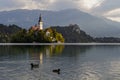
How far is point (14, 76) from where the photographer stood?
4797 cm

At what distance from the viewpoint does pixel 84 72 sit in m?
53.7

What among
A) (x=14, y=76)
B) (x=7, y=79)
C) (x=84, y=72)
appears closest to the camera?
(x=7, y=79)

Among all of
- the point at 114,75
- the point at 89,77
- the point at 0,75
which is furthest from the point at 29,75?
the point at 114,75

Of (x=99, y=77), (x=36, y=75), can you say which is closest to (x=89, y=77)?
(x=99, y=77)

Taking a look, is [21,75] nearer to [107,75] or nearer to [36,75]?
[36,75]

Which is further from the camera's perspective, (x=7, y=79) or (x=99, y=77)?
(x=99, y=77)

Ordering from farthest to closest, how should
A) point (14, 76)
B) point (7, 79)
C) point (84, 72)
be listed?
point (84, 72)
point (14, 76)
point (7, 79)

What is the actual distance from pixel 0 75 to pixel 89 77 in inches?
501

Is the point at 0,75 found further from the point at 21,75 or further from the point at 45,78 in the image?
the point at 45,78

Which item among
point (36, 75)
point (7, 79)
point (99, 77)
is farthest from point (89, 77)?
point (7, 79)

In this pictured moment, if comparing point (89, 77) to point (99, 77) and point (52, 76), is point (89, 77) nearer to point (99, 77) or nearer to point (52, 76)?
point (99, 77)

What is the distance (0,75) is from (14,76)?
6.93ft

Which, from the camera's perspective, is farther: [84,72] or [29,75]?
[84,72]

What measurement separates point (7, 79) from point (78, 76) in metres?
10.5
